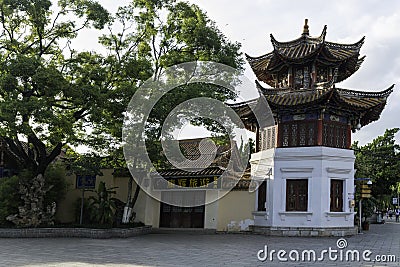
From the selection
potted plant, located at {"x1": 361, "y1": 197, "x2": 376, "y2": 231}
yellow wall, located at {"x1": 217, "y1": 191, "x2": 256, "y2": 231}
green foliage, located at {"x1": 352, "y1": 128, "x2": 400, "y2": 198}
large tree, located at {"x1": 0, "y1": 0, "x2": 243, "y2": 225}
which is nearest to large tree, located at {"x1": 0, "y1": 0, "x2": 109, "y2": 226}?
large tree, located at {"x1": 0, "y1": 0, "x2": 243, "y2": 225}

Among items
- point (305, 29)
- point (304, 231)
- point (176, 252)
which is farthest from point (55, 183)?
point (305, 29)

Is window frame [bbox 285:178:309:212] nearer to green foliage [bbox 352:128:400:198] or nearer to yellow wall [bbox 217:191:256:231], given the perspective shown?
yellow wall [bbox 217:191:256:231]

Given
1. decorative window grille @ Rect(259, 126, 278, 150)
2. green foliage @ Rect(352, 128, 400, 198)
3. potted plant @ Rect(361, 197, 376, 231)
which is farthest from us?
green foliage @ Rect(352, 128, 400, 198)

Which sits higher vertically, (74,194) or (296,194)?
(296,194)

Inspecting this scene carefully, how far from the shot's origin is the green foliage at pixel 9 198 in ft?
49.9

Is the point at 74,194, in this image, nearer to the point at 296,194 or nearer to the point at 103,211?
the point at 103,211

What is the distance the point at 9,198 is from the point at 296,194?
10400 millimetres

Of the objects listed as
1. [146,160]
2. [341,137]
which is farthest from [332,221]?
[146,160]

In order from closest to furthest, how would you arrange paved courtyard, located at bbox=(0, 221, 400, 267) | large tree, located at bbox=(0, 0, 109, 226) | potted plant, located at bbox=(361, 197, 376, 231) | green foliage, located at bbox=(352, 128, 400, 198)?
Result: paved courtyard, located at bbox=(0, 221, 400, 267) < large tree, located at bbox=(0, 0, 109, 226) < potted plant, located at bbox=(361, 197, 376, 231) < green foliage, located at bbox=(352, 128, 400, 198)

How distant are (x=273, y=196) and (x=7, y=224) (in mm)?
9603

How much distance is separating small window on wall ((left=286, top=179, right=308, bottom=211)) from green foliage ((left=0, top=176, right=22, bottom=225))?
980 centimetres

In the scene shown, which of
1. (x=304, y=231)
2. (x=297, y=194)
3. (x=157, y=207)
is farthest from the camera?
(x=157, y=207)

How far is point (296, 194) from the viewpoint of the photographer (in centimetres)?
1678

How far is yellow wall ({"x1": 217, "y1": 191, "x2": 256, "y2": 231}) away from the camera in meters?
17.5
